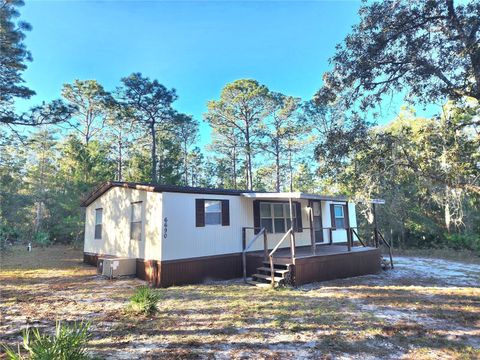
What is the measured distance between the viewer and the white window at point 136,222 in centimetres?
938

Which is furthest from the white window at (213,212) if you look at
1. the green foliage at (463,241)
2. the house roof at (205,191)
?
the green foliage at (463,241)

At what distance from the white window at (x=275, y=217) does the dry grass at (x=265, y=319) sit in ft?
9.72

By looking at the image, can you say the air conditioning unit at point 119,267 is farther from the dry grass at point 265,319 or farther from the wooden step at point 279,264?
the wooden step at point 279,264

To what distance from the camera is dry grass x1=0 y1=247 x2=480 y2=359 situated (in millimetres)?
4012

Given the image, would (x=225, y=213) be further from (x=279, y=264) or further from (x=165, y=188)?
(x=279, y=264)

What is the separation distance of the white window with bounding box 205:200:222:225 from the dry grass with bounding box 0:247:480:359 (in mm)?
1946

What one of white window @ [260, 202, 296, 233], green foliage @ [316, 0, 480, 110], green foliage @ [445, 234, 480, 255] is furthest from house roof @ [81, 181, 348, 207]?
green foliage @ [445, 234, 480, 255]

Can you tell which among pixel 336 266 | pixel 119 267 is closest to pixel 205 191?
pixel 119 267

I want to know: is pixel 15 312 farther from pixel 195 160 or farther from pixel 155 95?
pixel 195 160

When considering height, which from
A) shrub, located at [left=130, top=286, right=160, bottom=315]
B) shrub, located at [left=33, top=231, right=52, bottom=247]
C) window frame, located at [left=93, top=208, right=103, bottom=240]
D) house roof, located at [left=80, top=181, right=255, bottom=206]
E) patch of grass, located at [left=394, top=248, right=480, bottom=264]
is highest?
house roof, located at [left=80, top=181, right=255, bottom=206]

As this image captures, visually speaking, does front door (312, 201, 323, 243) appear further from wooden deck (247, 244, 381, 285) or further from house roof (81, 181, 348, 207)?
wooden deck (247, 244, 381, 285)

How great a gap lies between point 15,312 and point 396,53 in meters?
9.74

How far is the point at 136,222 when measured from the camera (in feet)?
31.3

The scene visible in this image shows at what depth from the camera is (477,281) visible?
8984 mm
